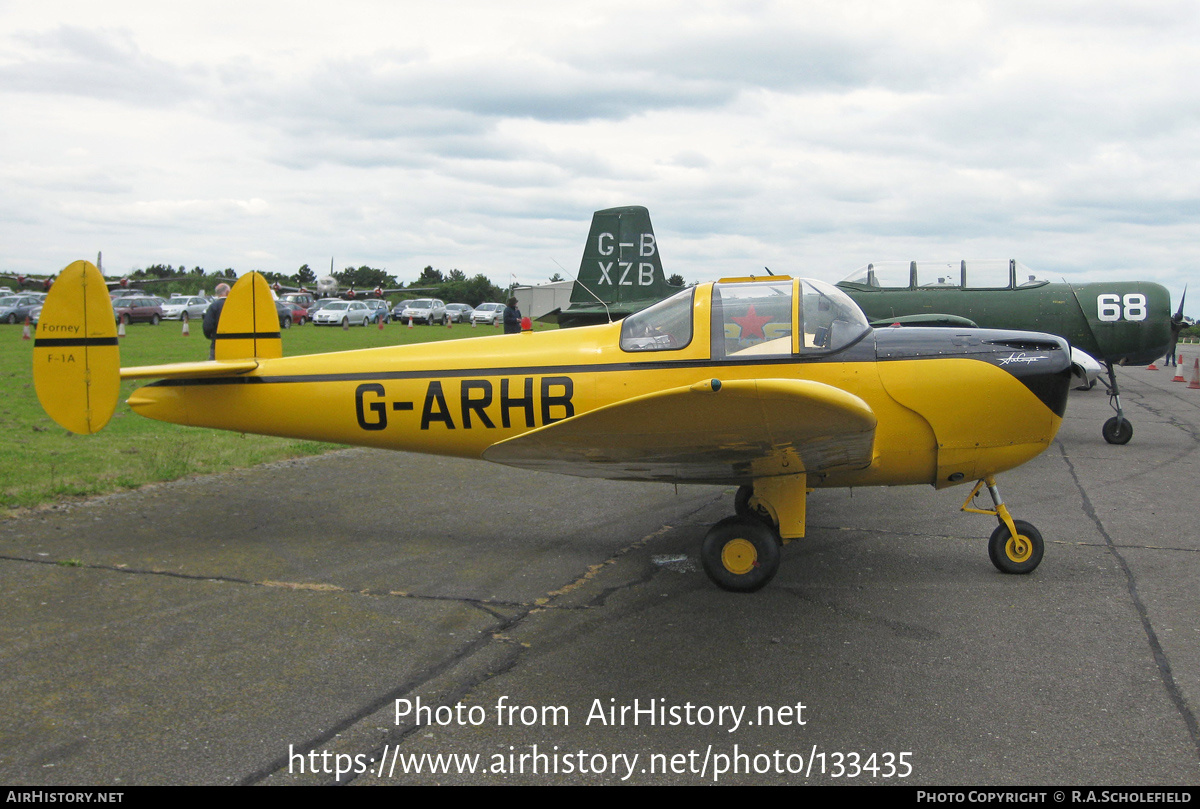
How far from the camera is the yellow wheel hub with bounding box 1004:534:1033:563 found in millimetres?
5070

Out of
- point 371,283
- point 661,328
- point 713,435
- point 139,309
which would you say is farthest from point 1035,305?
point 371,283

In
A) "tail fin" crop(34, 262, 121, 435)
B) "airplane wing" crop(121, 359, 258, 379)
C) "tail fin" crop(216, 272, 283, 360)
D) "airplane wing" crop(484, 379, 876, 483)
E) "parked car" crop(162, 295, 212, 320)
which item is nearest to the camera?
"airplane wing" crop(484, 379, 876, 483)

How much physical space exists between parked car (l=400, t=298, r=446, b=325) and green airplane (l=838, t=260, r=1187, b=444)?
121ft

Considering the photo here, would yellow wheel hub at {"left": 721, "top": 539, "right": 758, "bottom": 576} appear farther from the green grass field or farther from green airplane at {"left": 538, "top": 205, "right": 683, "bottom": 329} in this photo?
green airplane at {"left": 538, "top": 205, "right": 683, "bottom": 329}

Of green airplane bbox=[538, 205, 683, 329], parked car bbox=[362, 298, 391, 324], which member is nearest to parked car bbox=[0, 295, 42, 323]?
parked car bbox=[362, 298, 391, 324]

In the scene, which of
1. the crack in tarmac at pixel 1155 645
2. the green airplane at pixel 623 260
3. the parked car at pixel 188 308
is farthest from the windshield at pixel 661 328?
the parked car at pixel 188 308

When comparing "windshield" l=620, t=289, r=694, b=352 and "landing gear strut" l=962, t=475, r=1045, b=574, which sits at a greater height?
"windshield" l=620, t=289, r=694, b=352

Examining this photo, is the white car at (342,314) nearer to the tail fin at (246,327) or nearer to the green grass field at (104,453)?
the green grass field at (104,453)

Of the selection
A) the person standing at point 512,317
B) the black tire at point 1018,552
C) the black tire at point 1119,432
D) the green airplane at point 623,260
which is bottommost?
the black tire at point 1018,552

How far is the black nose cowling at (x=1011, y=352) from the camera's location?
4797mm

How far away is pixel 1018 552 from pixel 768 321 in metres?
2.08

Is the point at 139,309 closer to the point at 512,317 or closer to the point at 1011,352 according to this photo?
the point at 512,317

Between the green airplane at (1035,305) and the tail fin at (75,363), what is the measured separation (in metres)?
8.31

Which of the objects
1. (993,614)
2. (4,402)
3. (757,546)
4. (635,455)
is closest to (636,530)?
(757,546)
